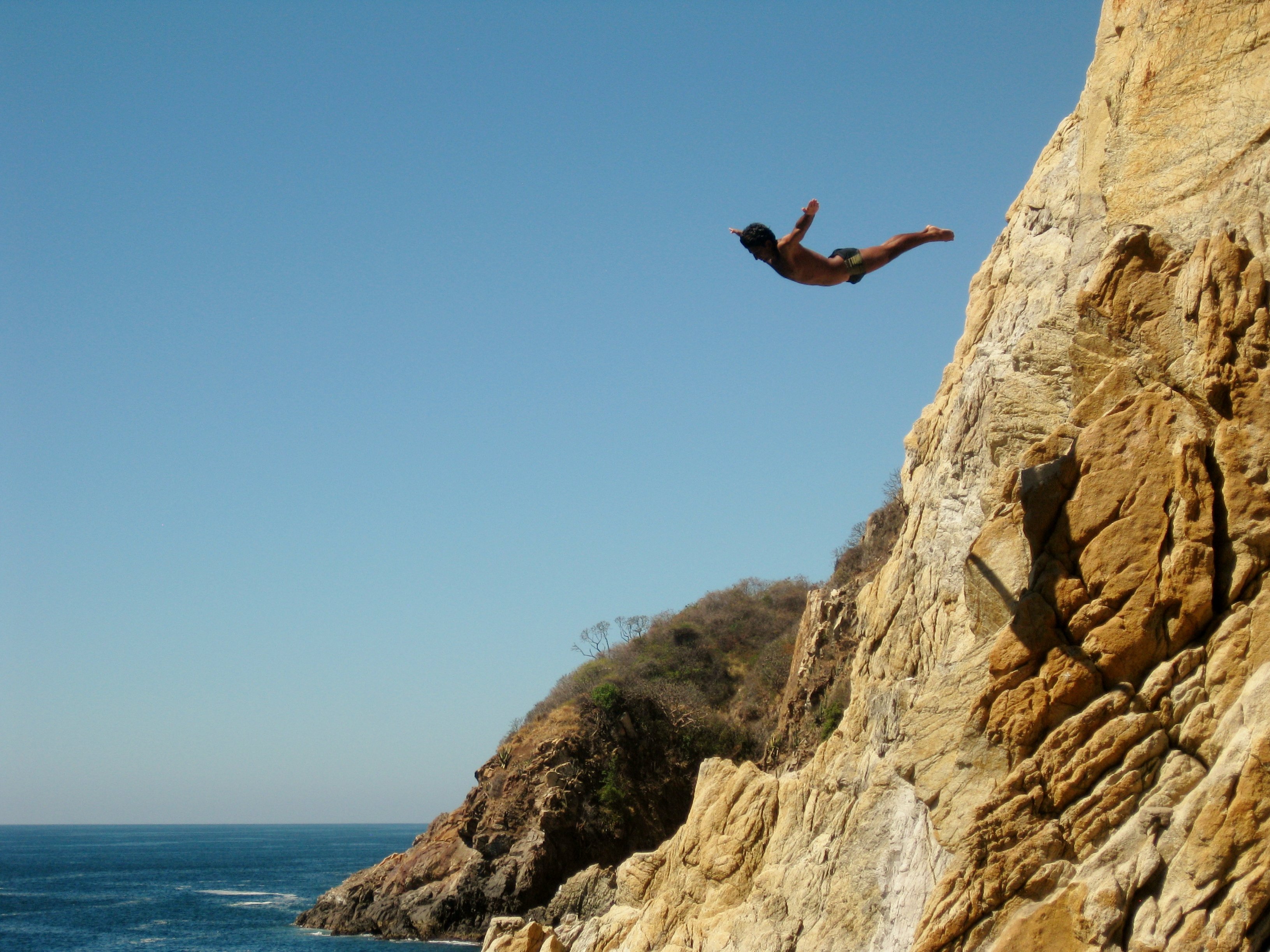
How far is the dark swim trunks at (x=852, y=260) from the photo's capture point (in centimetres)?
1000

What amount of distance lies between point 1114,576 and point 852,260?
3.70m

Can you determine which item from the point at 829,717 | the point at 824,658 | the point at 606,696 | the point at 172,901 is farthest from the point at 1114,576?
the point at 172,901

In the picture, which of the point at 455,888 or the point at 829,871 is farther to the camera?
the point at 455,888

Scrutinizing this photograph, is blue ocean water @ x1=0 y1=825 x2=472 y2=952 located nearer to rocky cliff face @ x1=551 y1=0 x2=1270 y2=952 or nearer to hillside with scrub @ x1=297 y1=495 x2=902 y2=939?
hillside with scrub @ x1=297 y1=495 x2=902 y2=939

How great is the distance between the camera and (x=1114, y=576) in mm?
9523

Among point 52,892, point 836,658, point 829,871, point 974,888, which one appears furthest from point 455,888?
point 52,892

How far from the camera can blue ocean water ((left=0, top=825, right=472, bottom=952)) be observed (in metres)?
44.6

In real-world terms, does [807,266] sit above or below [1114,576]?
above

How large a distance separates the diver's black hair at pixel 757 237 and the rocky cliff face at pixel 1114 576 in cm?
336

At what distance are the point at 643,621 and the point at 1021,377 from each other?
47.7 m

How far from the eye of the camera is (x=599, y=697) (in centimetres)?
4403

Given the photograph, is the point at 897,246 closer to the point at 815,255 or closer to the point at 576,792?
the point at 815,255

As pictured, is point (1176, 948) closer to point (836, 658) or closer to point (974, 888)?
point (974, 888)

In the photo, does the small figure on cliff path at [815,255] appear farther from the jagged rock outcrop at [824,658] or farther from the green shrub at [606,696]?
the green shrub at [606,696]
